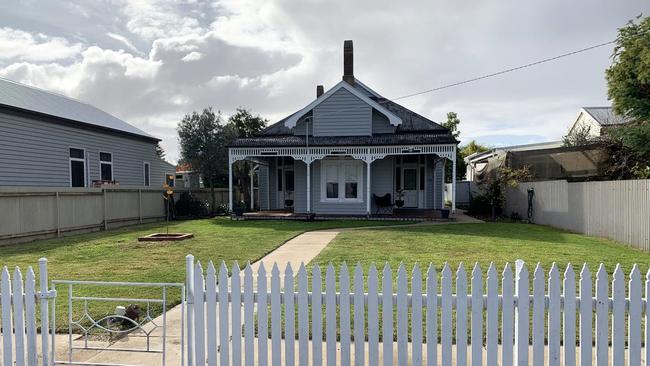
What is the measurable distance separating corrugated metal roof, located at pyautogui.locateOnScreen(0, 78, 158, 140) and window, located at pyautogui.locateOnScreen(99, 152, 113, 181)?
149 cm

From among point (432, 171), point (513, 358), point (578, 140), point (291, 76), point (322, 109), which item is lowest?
point (513, 358)

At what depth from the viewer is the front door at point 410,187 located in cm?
2072

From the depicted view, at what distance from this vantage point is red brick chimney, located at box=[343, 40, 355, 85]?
2267 centimetres

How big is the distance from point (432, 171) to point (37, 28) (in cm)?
1748

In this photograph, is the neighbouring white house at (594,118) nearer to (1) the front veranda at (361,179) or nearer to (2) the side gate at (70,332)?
(1) the front veranda at (361,179)

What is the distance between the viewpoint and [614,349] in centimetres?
293

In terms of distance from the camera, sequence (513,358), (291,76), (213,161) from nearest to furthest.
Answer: (513,358)
(291,76)
(213,161)

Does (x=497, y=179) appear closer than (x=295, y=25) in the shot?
No

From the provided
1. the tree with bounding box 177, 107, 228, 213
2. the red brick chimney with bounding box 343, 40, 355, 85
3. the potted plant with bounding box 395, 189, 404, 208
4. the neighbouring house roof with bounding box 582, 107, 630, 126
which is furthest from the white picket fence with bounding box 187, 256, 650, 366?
the neighbouring house roof with bounding box 582, 107, 630, 126

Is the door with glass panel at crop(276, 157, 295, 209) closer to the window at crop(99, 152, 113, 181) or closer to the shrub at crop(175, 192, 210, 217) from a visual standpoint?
the shrub at crop(175, 192, 210, 217)

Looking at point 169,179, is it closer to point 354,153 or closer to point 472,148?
point 354,153

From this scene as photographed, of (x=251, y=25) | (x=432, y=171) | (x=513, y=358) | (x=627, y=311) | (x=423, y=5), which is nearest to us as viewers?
(x=627, y=311)

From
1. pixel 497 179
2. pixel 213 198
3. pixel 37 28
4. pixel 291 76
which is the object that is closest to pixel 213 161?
pixel 213 198

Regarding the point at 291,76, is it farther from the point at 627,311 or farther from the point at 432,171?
the point at 627,311
